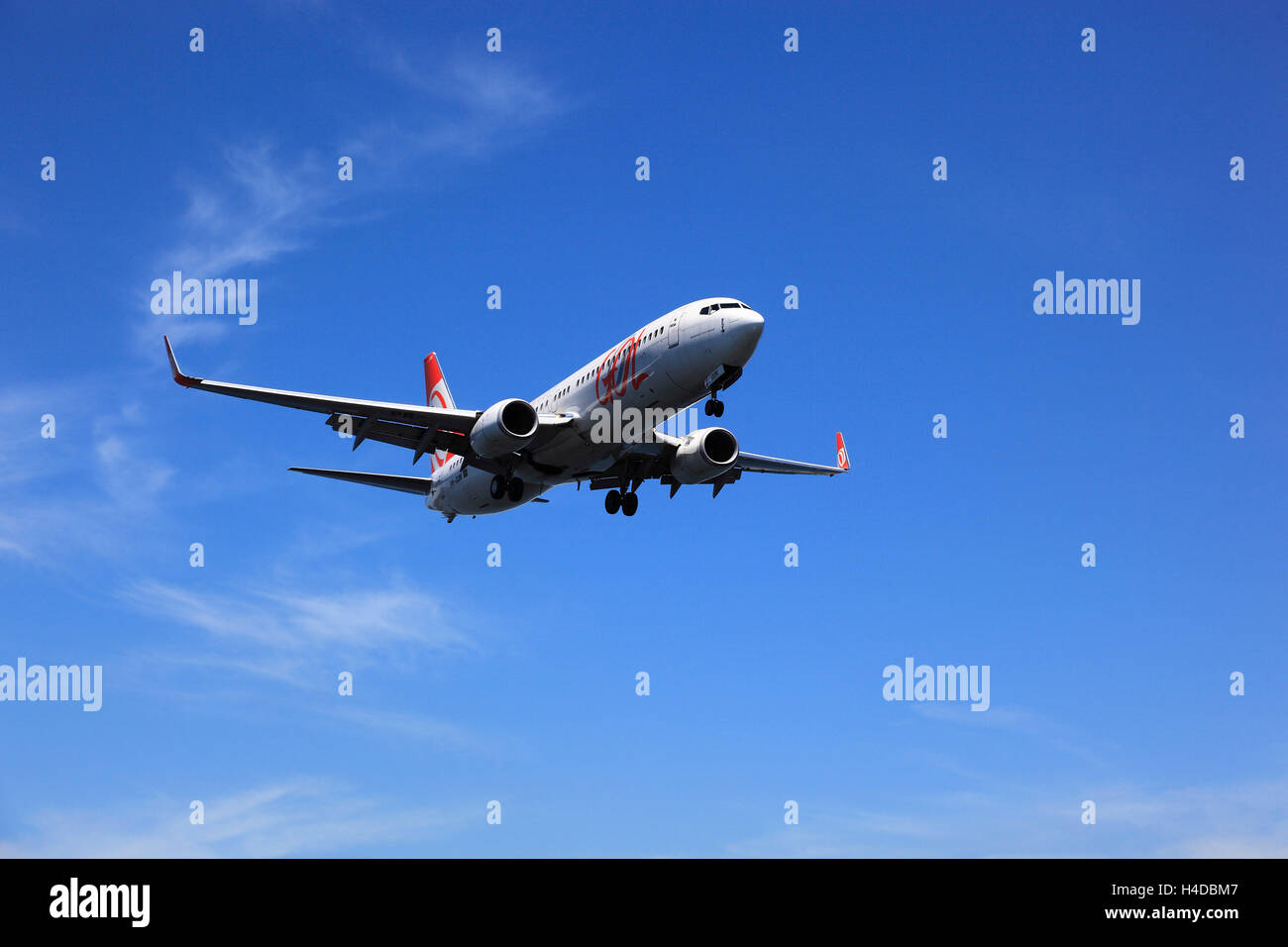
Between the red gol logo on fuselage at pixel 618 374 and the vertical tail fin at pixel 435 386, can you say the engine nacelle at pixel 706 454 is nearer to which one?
the red gol logo on fuselage at pixel 618 374

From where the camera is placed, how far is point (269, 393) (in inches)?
1700

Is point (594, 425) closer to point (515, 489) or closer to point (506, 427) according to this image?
point (506, 427)

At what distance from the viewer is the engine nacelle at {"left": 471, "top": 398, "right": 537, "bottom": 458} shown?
43.6m

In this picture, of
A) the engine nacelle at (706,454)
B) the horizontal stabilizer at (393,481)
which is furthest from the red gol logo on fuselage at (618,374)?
the horizontal stabilizer at (393,481)

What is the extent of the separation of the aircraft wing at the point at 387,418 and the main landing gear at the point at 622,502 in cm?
583

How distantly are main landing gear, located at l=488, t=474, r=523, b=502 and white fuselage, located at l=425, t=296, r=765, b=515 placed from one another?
13.8 inches

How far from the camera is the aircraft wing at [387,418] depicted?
4300cm

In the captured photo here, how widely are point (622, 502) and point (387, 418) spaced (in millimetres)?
11100

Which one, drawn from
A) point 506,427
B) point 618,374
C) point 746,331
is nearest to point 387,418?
point 506,427

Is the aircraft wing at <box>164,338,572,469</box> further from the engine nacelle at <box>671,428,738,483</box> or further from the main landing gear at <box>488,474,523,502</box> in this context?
the engine nacelle at <box>671,428,738,483</box>

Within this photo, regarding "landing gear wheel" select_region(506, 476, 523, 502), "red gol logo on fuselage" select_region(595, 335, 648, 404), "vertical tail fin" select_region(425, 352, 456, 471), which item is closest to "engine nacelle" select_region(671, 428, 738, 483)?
"red gol logo on fuselage" select_region(595, 335, 648, 404)

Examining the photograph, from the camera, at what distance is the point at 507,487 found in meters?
49.8
